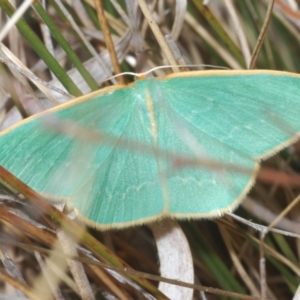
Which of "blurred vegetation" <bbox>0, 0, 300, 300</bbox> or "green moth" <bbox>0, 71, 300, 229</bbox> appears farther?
"blurred vegetation" <bbox>0, 0, 300, 300</bbox>

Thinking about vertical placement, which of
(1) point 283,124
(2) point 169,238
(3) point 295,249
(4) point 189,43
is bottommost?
(3) point 295,249

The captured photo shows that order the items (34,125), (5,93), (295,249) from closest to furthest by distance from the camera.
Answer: (34,125) → (5,93) → (295,249)

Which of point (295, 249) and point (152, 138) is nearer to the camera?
point (152, 138)

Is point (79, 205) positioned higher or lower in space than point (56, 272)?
higher

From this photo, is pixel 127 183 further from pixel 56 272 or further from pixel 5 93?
pixel 5 93

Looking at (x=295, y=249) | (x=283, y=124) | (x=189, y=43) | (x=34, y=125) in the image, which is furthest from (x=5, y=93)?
(x=295, y=249)

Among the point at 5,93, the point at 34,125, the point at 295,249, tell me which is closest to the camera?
the point at 34,125
